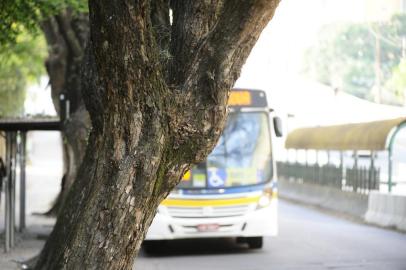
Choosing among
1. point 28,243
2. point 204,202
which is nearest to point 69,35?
point 28,243

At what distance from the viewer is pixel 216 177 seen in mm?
14414

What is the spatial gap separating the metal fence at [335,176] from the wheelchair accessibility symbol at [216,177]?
7.66 meters

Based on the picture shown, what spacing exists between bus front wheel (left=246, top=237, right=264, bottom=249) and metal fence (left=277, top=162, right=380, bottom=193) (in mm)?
6899

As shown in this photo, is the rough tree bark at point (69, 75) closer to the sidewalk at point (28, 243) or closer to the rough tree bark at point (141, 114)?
the sidewalk at point (28, 243)

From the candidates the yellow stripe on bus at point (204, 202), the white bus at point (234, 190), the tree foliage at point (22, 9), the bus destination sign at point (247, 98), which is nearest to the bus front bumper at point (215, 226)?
the white bus at point (234, 190)

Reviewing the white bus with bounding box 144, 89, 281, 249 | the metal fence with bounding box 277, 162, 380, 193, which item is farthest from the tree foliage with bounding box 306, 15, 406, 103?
the white bus with bounding box 144, 89, 281, 249

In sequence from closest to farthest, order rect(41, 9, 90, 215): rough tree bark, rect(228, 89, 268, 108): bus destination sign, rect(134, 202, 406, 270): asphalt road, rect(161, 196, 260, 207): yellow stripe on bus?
rect(134, 202, 406, 270): asphalt road, rect(161, 196, 260, 207): yellow stripe on bus, rect(228, 89, 268, 108): bus destination sign, rect(41, 9, 90, 215): rough tree bark

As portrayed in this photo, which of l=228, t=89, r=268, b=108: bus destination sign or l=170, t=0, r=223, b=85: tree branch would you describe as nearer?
l=170, t=0, r=223, b=85: tree branch

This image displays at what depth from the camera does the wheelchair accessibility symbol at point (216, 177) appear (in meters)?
14.3

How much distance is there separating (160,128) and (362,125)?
55.8 ft

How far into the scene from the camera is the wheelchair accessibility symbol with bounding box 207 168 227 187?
14.3 metres

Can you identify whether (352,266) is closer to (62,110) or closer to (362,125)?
(62,110)

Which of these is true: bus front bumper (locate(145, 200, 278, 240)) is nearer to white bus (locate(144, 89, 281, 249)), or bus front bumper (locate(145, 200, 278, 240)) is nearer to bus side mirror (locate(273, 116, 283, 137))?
white bus (locate(144, 89, 281, 249))

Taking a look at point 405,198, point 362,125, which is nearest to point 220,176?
point 405,198
